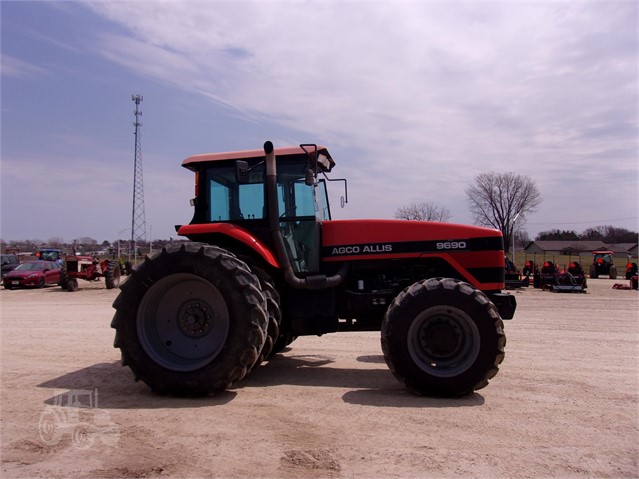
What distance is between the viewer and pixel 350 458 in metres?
3.79

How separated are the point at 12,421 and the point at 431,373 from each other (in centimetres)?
395

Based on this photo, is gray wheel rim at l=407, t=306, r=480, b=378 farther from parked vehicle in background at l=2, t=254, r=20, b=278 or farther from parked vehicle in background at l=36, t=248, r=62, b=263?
parked vehicle in background at l=36, t=248, r=62, b=263

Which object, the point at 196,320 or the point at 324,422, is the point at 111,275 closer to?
the point at 196,320

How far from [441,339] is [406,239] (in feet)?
4.55

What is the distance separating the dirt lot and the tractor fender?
4.86 feet

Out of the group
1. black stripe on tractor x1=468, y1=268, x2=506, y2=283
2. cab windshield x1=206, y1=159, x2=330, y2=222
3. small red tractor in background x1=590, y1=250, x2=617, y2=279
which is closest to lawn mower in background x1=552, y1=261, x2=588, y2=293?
small red tractor in background x1=590, y1=250, x2=617, y2=279

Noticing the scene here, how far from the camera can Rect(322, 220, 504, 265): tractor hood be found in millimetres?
6238

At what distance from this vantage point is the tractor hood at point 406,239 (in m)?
6.24

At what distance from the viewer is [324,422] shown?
4566mm

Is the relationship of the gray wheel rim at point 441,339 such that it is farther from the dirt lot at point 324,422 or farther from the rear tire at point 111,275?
the rear tire at point 111,275

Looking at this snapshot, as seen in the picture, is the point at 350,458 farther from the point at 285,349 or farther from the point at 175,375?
the point at 285,349

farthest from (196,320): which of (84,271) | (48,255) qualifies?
(48,255)

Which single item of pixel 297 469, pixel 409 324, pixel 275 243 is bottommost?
pixel 297 469

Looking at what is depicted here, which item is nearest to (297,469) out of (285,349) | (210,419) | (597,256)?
(210,419)
